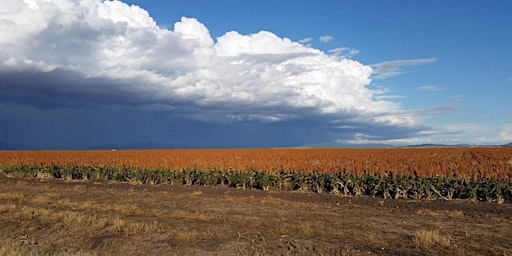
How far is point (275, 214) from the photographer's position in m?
15.0

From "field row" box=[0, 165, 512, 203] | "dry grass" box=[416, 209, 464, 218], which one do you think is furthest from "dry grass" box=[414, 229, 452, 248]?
"field row" box=[0, 165, 512, 203]

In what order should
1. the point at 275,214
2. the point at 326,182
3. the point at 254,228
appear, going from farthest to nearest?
the point at 326,182 < the point at 275,214 < the point at 254,228

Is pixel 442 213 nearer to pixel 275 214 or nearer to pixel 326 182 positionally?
pixel 275 214

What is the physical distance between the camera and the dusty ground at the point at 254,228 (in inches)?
392

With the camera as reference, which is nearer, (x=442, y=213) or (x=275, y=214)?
(x=275, y=214)

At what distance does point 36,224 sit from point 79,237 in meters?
2.57

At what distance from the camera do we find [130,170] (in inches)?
1179

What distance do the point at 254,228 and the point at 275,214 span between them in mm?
2805

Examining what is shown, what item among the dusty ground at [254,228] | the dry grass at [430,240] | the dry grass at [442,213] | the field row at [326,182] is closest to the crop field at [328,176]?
the field row at [326,182]

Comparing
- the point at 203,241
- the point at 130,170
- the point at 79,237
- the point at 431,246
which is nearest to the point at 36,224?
the point at 79,237

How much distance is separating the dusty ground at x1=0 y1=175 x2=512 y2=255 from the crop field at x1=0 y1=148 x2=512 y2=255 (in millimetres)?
31

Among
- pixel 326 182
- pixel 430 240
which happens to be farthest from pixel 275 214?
pixel 326 182

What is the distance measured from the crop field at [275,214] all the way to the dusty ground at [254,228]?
31 mm

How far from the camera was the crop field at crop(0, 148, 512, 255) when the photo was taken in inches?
401
